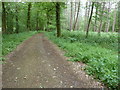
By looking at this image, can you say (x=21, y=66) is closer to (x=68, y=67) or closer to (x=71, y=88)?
(x=68, y=67)

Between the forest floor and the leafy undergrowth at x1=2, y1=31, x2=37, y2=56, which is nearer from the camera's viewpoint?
the forest floor

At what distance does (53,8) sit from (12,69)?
1195 cm

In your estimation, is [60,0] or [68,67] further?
[60,0]

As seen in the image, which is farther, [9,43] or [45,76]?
[9,43]

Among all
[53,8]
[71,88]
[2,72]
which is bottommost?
[71,88]

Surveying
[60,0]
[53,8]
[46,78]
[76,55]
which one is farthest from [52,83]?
[53,8]

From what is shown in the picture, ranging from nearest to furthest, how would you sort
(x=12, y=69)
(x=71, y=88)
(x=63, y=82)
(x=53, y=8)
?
(x=71, y=88) → (x=63, y=82) → (x=12, y=69) → (x=53, y=8)

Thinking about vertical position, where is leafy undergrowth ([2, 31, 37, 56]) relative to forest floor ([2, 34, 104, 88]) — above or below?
above

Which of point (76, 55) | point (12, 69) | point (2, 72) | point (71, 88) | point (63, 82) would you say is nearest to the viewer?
point (71, 88)

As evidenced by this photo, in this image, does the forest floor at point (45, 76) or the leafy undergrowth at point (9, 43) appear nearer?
the forest floor at point (45, 76)

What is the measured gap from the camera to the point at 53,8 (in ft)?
47.9

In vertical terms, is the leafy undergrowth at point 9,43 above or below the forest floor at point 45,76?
above

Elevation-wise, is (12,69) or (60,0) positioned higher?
(60,0)

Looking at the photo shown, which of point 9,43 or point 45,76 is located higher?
point 9,43
